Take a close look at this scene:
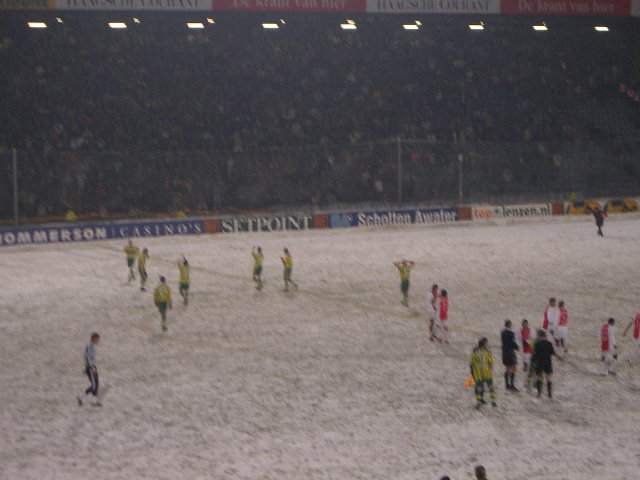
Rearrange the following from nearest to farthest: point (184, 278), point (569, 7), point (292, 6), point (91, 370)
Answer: point (91, 370) → point (184, 278) → point (292, 6) → point (569, 7)

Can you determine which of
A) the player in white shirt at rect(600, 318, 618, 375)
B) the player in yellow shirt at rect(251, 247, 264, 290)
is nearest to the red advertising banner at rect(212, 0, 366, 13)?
the player in yellow shirt at rect(251, 247, 264, 290)

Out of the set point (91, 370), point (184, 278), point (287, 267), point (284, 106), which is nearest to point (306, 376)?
point (91, 370)

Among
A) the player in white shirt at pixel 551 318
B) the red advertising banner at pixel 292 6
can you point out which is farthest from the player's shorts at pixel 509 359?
the red advertising banner at pixel 292 6

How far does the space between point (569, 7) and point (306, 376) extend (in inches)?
1389

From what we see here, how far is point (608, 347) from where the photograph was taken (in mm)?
19578

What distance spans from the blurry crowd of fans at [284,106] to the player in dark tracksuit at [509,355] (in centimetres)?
2978

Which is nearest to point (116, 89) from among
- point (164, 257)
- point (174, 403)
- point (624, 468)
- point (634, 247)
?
point (164, 257)

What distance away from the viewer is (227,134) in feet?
167

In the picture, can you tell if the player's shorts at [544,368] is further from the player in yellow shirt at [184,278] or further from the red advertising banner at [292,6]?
the red advertising banner at [292,6]

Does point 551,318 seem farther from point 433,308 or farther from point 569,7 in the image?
point 569,7

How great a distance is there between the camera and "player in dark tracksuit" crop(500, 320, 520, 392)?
18.4m

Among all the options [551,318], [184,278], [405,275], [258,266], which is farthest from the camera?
[258,266]

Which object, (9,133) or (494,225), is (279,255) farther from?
(9,133)

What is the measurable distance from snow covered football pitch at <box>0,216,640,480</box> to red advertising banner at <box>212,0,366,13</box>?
1522 cm
